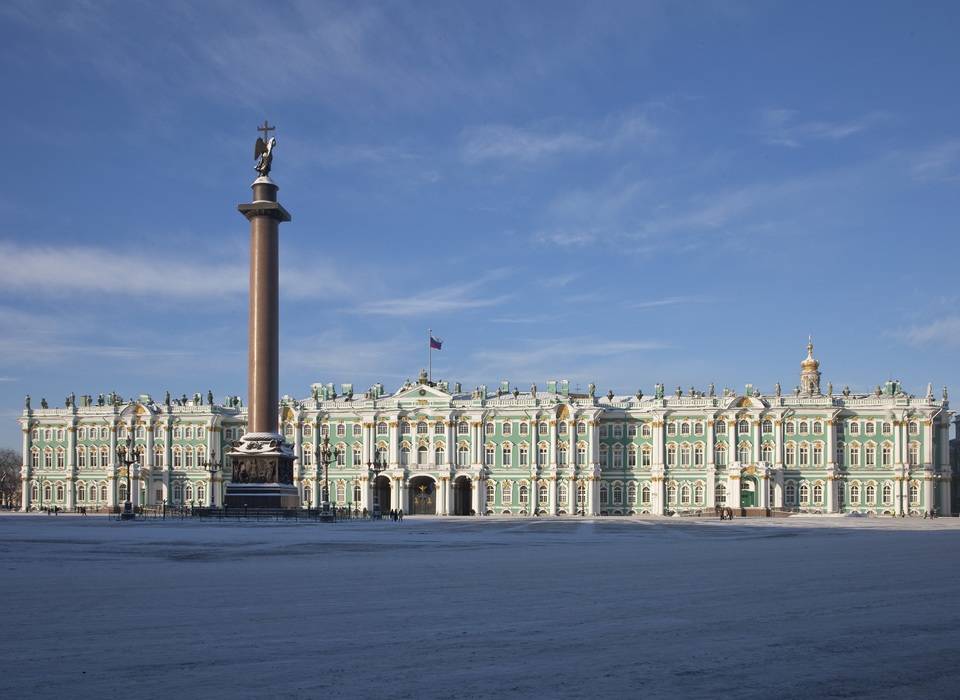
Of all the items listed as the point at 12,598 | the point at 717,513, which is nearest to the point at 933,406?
the point at 717,513

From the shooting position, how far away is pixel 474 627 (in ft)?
51.6

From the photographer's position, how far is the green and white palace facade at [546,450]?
10094 cm

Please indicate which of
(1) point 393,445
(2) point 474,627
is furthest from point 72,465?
(2) point 474,627

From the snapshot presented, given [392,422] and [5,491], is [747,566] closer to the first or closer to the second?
[392,422]

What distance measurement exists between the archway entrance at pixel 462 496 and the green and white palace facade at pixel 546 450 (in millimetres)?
133

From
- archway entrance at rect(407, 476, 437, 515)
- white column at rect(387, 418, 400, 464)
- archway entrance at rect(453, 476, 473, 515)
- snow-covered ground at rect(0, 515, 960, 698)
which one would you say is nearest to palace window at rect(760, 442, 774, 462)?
archway entrance at rect(453, 476, 473, 515)

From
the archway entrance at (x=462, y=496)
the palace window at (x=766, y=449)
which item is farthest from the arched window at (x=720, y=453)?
the archway entrance at (x=462, y=496)

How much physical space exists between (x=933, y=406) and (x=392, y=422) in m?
48.5

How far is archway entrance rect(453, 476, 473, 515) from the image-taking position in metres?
106

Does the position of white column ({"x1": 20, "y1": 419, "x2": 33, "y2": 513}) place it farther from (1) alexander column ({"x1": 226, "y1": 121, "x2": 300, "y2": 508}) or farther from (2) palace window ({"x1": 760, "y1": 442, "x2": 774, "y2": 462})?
(2) palace window ({"x1": 760, "y1": 442, "x2": 774, "y2": 462})

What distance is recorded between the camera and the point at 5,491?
6063 inches

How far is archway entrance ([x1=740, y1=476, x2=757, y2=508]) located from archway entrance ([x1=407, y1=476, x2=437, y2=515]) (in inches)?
1099

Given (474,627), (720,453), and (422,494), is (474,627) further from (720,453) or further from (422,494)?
(422,494)

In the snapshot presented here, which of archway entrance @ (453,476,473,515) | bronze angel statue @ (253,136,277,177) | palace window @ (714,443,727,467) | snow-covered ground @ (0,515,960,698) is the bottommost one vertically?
archway entrance @ (453,476,473,515)
